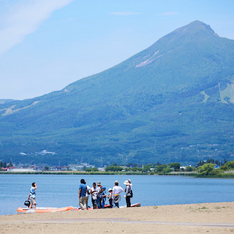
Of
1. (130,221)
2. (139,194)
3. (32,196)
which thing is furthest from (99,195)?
(139,194)

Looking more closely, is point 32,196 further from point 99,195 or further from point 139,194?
point 139,194

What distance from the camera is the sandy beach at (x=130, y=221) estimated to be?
64.7 ft

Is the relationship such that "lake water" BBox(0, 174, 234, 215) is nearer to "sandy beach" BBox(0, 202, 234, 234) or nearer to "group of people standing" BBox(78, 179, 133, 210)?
"group of people standing" BBox(78, 179, 133, 210)

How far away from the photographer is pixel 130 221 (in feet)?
74.1

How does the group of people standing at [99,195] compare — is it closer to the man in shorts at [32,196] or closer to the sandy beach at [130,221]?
the sandy beach at [130,221]

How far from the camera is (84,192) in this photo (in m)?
29.5

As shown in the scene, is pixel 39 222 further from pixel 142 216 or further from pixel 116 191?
pixel 116 191

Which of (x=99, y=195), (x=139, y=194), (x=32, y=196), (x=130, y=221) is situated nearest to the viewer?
(x=130, y=221)

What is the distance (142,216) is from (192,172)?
560 feet

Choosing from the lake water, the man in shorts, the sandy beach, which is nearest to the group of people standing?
the sandy beach

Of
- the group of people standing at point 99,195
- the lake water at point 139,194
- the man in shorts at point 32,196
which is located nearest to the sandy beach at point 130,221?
the group of people standing at point 99,195

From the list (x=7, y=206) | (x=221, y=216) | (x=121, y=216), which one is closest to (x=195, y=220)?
(x=221, y=216)

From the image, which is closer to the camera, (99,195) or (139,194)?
(99,195)

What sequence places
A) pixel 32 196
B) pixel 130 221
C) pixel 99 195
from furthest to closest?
1. pixel 99 195
2. pixel 32 196
3. pixel 130 221
